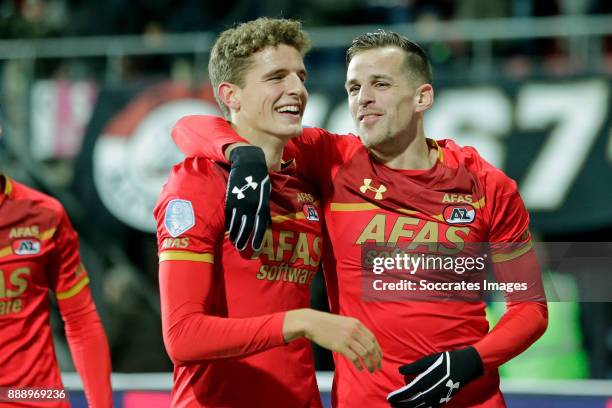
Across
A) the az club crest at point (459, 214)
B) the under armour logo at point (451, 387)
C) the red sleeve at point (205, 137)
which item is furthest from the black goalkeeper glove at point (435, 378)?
the red sleeve at point (205, 137)

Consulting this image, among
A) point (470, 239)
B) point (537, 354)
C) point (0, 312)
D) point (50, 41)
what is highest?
point (50, 41)

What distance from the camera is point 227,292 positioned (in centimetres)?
411

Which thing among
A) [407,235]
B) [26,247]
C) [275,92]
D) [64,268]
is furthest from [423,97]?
[26,247]

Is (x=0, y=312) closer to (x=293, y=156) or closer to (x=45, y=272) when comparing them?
(x=45, y=272)

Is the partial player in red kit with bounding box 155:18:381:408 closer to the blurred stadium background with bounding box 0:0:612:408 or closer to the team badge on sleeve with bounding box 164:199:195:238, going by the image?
the team badge on sleeve with bounding box 164:199:195:238

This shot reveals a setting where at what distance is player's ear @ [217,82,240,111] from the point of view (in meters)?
4.37

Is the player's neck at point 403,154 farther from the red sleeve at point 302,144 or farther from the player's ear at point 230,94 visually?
the player's ear at point 230,94

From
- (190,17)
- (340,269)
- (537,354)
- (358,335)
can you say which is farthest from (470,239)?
(190,17)

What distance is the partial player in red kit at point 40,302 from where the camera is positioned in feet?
15.5

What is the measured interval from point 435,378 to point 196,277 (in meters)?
0.97

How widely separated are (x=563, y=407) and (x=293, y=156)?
2.29 metres

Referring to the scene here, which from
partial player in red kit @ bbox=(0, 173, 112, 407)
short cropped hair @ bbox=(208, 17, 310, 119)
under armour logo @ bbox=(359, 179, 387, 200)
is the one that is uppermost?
short cropped hair @ bbox=(208, 17, 310, 119)

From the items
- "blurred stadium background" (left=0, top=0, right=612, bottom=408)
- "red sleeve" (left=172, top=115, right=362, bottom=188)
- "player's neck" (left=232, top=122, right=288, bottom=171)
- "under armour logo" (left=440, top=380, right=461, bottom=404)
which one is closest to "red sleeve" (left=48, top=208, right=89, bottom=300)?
"red sleeve" (left=172, top=115, right=362, bottom=188)

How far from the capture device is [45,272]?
195 inches
